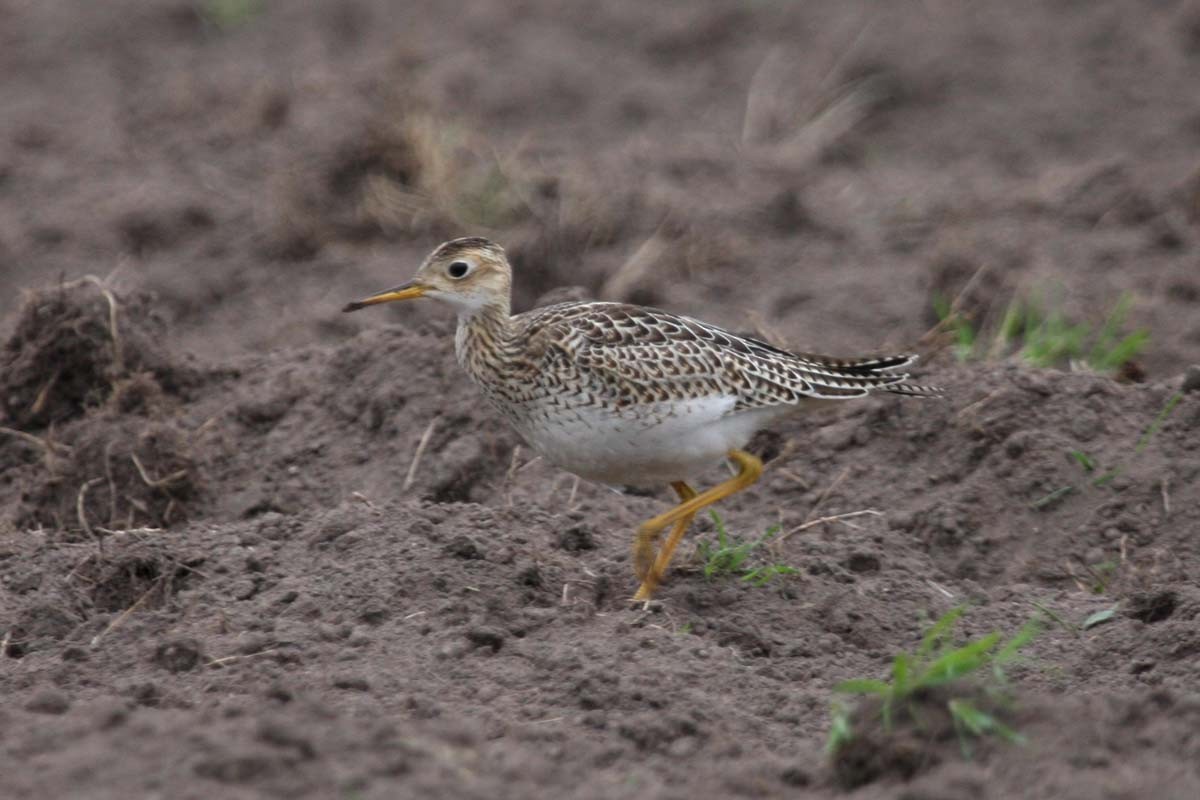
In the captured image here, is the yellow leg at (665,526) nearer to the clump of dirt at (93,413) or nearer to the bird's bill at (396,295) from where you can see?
the bird's bill at (396,295)

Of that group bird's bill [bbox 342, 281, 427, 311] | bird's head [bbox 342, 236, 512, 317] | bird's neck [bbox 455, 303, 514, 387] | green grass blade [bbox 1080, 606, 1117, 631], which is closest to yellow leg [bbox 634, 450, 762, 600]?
bird's neck [bbox 455, 303, 514, 387]

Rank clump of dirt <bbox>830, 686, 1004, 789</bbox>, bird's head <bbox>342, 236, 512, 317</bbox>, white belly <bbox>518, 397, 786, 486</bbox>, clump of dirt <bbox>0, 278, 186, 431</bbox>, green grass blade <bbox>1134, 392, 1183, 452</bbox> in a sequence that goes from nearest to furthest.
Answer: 1. clump of dirt <bbox>830, 686, 1004, 789</bbox>
2. white belly <bbox>518, 397, 786, 486</bbox>
3. bird's head <bbox>342, 236, 512, 317</bbox>
4. green grass blade <bbox>1134, 392, 1183, 452</bbox>
5. clump of dirt <bbox>0, 278, 186, 431</bbox>

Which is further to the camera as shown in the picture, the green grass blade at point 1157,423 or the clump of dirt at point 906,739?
the green grass blade at point 1157,423

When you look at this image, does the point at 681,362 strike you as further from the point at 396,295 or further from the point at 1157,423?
the point at 1157,423

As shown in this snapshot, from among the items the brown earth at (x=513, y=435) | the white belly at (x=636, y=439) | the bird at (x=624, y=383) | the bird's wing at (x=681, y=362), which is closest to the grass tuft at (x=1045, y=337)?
the brown earth at (x=513, y=435)

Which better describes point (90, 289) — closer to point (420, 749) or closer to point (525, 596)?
point (525, 596)

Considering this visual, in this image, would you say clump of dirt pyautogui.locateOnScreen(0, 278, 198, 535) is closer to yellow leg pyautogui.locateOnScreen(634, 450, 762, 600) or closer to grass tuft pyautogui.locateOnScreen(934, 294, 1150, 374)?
yellow leg pyautogui.locateOnScreen(634, 450, 762, 600)

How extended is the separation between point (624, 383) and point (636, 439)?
7.7 inches

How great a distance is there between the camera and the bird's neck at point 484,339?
253 inches

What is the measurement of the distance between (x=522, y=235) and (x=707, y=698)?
15.8 ft

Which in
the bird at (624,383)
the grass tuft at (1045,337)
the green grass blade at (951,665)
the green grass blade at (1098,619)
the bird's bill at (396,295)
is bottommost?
the green grass blade at (1098,619)

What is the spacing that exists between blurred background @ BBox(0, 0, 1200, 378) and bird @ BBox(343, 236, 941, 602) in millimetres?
2179

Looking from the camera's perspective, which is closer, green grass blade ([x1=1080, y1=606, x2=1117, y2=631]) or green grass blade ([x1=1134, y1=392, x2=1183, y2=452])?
green grass blade ([x1=1080, y1=606, x2=1117, y2=631])

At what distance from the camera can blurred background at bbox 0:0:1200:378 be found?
984 cm
